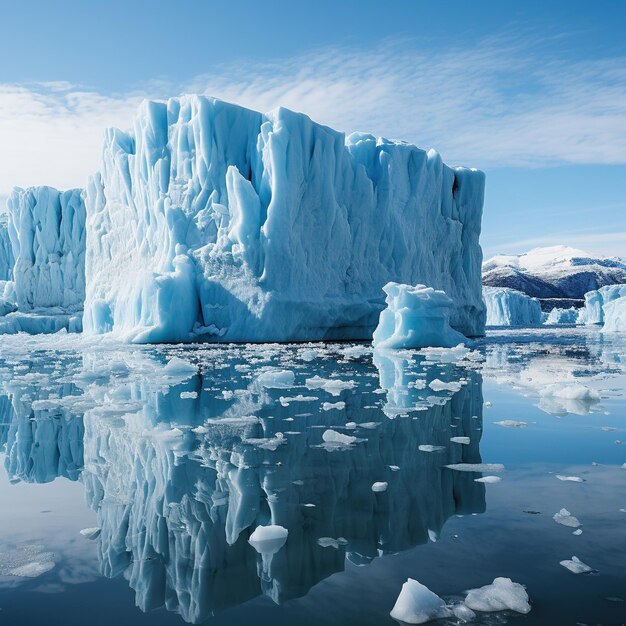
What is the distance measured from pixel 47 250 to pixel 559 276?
255ft

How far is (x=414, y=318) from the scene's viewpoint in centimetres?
1366

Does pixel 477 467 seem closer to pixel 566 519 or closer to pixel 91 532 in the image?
pixel 566 519

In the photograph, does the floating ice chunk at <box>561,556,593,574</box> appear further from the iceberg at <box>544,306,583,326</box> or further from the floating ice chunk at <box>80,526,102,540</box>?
the iceberg at <box>544,306,583,326</box>

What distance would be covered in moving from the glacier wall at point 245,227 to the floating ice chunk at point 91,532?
13380 millimetres

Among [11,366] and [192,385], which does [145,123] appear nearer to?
[11,366]

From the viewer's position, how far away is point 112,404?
5.38m

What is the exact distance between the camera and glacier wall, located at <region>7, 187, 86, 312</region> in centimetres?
2934

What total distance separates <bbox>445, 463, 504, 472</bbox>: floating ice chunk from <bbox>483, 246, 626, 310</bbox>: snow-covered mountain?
7459 cm

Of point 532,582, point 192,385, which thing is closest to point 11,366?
point 192,385

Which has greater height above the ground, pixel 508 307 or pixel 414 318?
pixel 508 307

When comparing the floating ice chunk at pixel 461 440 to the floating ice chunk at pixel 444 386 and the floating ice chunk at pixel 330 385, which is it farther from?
the floating ice chunk at pixel 444 386

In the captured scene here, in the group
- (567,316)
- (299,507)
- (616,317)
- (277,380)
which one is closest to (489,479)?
(299,507)

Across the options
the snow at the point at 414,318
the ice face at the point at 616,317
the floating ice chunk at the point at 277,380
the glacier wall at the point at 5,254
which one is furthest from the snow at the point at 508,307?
the floating ice chunk at the point at 277,380

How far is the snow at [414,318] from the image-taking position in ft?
44.7
